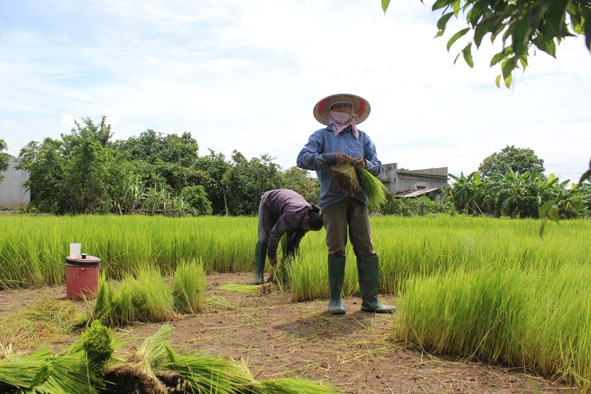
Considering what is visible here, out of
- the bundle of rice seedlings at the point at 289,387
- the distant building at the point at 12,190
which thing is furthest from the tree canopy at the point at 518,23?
the distant building at the point at 12,190

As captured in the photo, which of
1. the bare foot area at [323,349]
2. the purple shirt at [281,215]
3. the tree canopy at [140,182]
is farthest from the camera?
the tree canopy at [140,182]

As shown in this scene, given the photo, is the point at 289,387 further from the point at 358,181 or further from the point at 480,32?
the point at 358,181

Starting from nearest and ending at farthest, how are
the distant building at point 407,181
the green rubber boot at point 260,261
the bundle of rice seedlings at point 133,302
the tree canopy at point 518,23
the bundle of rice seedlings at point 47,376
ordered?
1. the tree canopy at point 518,23
2. the bundle of rice seedlings at point 47,376
3. the bundle of rice seedlings at point 133,302
4. the green rubber boot at point 260,261
5. the distant building at point 407,181

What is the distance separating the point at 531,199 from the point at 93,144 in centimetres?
1195

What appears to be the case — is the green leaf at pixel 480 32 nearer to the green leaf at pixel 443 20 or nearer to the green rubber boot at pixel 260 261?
the green leaf at pixel 443 20

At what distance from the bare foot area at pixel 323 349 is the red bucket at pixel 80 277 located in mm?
109

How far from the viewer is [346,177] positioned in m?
3.14

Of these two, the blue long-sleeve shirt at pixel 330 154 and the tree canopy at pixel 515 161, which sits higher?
the tree canopy at pixel 515 161

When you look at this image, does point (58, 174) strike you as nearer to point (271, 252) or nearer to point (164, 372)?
point (271, 252)

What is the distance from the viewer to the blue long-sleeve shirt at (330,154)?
3.27 metres

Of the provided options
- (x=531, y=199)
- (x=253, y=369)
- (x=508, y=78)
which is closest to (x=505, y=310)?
(x=253, y=369)

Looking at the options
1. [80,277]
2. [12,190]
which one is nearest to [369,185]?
[80,277]

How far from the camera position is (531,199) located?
45.5 feet

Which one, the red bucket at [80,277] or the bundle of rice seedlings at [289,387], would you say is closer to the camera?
the bundle of rice seedlings at [289,387]
